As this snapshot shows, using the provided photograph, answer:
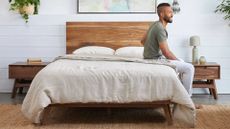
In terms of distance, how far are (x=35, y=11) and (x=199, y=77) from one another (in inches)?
97.6

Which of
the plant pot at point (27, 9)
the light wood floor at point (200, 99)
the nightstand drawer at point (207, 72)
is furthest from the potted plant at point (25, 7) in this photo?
the nightstand drawer at point (207, 72)

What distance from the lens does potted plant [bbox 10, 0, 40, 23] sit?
19.6ft

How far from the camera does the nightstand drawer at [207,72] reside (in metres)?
5.63

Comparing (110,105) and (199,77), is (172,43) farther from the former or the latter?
(110,105)

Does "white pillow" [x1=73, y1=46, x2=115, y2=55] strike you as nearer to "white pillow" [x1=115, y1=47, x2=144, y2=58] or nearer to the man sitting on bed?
"white pillow" [x1=115, y1=47, x2=144, y2=58]

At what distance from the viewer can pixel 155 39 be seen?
Answer: 4555mm

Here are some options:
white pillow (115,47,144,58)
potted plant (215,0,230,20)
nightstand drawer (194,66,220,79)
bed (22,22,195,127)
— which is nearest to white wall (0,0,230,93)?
potted plant (215,0,230,20)

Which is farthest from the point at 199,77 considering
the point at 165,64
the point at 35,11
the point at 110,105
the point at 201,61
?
the point at 35,11

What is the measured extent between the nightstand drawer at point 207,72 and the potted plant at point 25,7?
2415mm

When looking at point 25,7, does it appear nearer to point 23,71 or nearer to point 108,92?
point 23,71

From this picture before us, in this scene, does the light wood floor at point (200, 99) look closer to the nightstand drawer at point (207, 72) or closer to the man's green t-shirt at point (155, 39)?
the nightstand drawer at point (207, 72)

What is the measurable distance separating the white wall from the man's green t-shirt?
1.50 m

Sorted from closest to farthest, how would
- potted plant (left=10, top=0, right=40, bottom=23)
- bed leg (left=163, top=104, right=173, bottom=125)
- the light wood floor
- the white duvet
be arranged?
the white duvet < bed leg (left=163, top=104, right=173, bottom=125) < the light wood floor < potted plant (left=10, top=0, right=40, bottom=23)

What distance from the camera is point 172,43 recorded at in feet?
20.0
